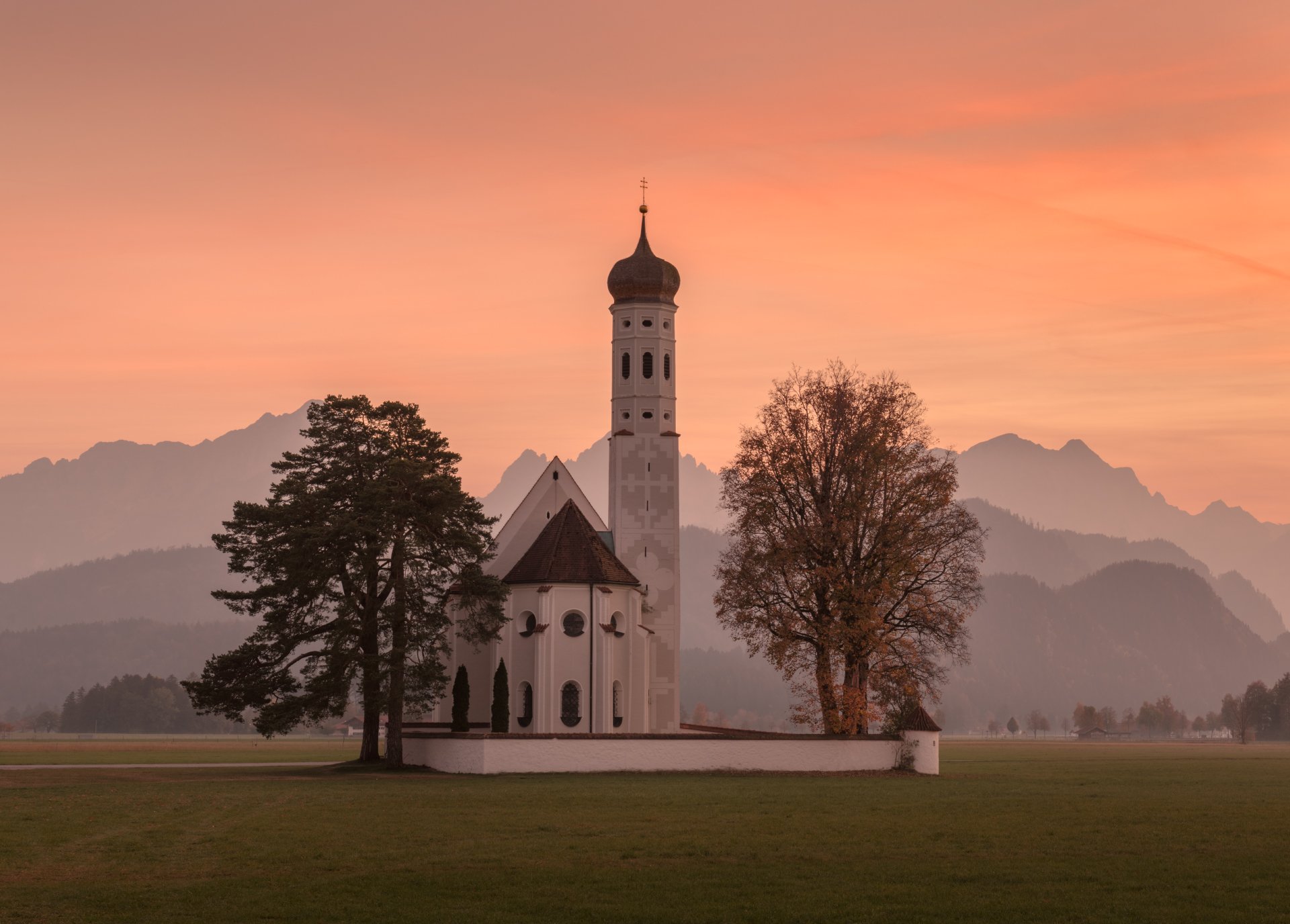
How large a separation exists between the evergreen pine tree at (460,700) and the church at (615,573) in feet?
6.91

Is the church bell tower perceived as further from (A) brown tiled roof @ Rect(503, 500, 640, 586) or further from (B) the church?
(A) brown tiled roof @ Rect(503, 500, 640, 586)

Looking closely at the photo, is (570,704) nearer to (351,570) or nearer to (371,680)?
(371,680)

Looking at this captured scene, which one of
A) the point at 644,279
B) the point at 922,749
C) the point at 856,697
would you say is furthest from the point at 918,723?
the point at 644,279

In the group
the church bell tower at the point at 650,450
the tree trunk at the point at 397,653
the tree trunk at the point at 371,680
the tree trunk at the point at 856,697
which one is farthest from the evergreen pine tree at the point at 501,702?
the tree trunk at the point at 856,697

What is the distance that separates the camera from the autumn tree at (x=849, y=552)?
55500mm

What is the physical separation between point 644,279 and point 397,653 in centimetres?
2771

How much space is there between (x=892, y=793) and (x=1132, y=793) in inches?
306

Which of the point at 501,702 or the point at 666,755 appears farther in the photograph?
the point at 501,702

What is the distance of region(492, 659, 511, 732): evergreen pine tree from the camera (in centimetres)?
6100

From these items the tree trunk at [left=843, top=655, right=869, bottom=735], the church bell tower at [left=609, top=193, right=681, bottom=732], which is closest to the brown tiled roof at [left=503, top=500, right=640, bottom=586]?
the church bell tower at [left=609, top=193, right=681, bottom=732]

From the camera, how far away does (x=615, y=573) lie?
67.1 metres

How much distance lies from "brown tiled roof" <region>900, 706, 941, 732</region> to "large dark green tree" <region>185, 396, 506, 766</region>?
16108 mm

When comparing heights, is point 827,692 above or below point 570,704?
above

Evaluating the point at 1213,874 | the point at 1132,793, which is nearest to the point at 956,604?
the point at 1132,793
